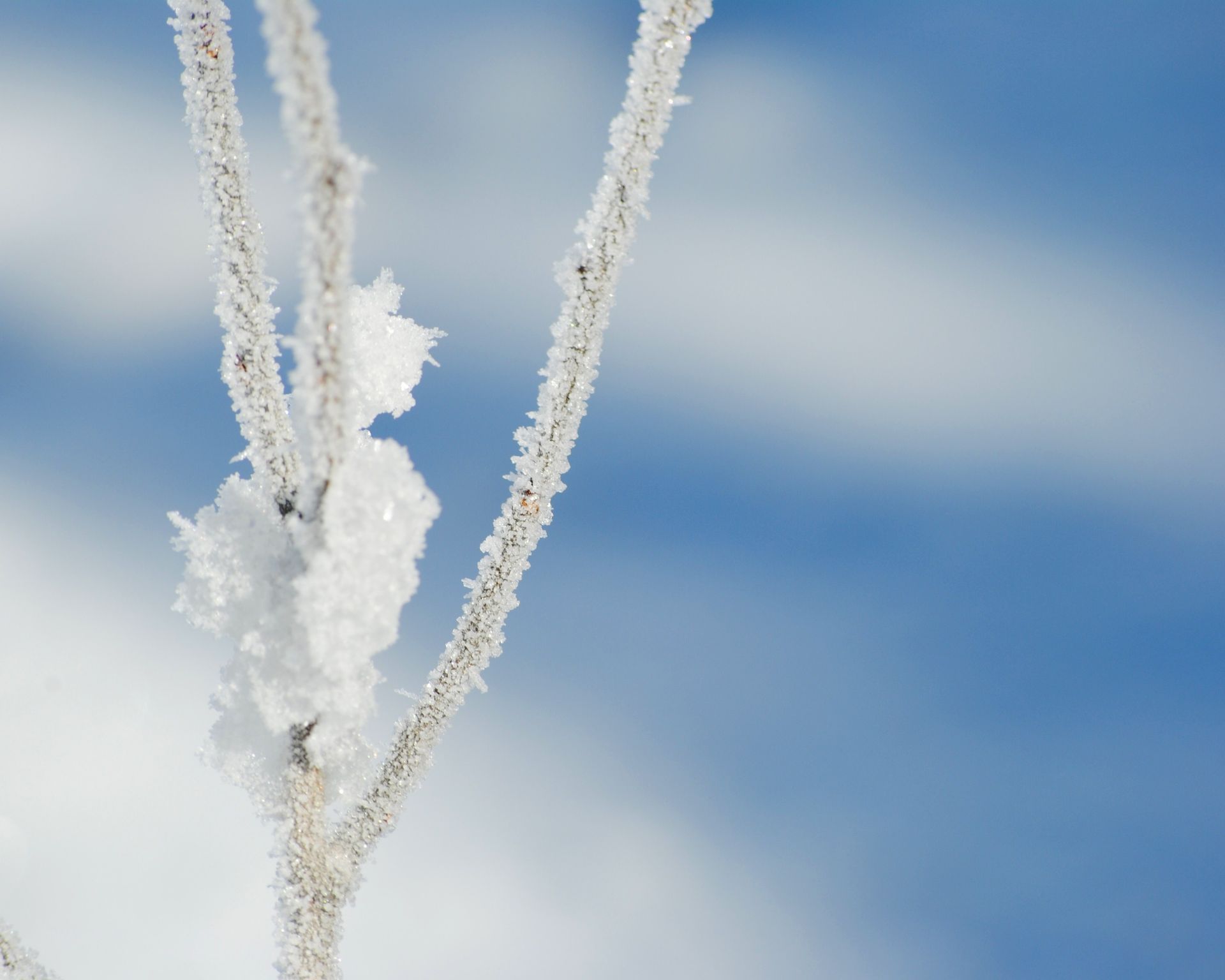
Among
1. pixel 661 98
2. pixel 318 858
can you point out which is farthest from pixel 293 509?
pixel 661 98

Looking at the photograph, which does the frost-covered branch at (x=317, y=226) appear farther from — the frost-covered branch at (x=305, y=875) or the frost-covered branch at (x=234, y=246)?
the frost-covered branch at (x=305, y=875)

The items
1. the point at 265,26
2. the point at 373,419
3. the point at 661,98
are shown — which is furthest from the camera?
the point at 373,419

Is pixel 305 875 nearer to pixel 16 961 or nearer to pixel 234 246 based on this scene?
pixel 16 961

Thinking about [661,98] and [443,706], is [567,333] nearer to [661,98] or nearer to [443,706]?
[661,98]

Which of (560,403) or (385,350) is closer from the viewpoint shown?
(560,403)

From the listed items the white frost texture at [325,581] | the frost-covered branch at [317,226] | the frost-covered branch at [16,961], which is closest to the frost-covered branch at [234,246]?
the white frost texture at [325,581]

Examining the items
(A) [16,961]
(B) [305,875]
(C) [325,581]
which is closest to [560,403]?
(C) [325,581]
